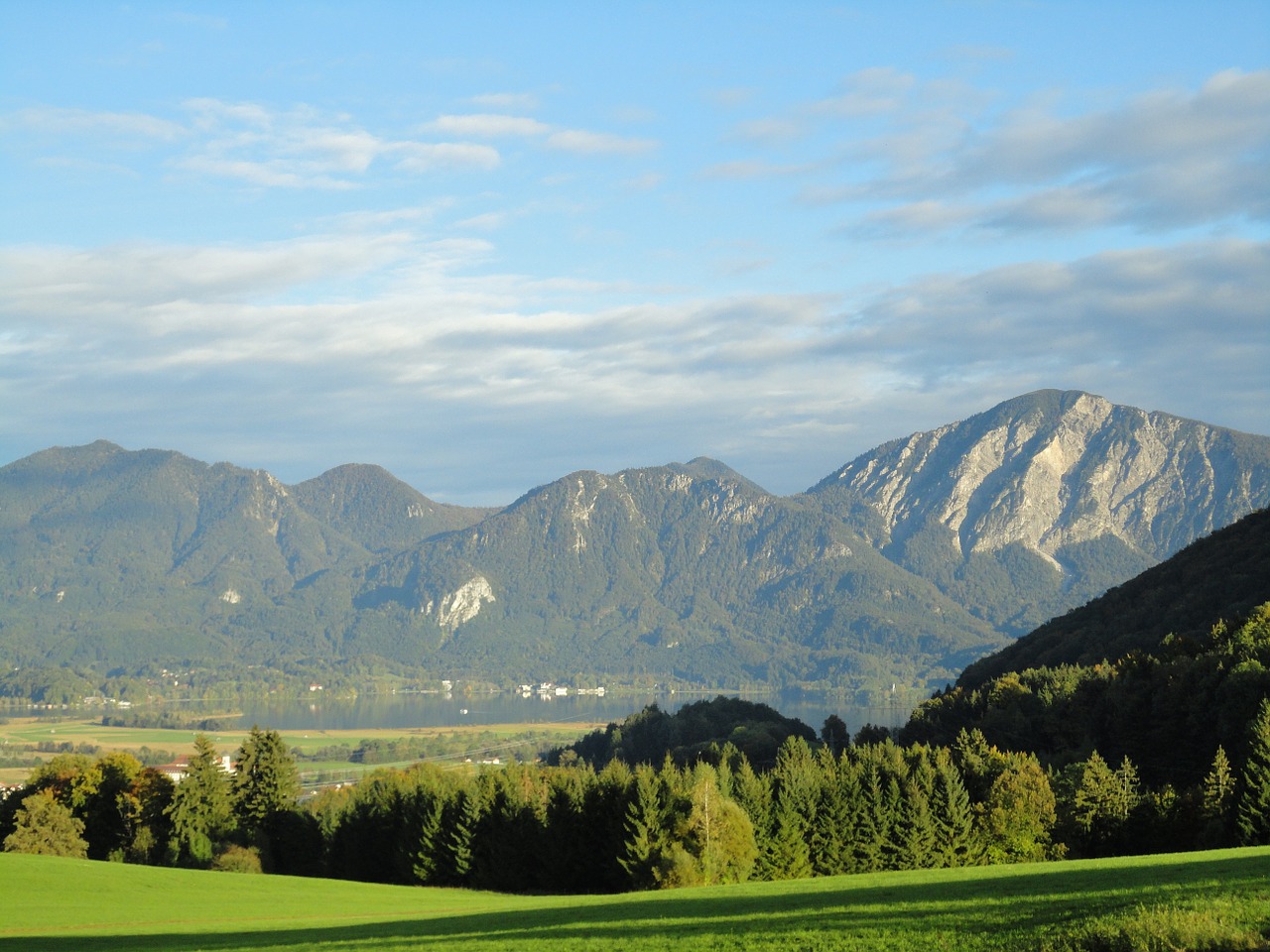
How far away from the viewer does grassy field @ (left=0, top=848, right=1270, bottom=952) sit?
21.3m

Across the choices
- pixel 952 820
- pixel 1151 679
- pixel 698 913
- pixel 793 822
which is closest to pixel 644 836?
pixel 793 822

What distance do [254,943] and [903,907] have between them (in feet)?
53.9

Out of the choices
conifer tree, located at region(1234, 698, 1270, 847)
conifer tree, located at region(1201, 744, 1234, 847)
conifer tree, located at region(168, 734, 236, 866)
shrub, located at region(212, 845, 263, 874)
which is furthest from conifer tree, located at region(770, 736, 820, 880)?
conifer tree, located at region(168, 734, 236, 866)

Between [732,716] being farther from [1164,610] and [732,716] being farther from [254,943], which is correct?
[254,943]

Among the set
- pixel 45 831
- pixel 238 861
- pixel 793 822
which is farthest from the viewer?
pixel 45 831

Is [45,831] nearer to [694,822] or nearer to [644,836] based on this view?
[644,836]

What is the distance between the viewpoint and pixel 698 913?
31203 mm

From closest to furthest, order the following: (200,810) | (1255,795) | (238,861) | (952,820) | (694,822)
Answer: (1255,795) → (694,822) → (952,820) → (238,861) → (200,810)

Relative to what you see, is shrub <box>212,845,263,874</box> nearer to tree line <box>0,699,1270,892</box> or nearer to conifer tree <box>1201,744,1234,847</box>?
tree line <box>0,699,1270,892</box>

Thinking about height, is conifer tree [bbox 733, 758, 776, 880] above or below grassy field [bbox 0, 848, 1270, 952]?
below

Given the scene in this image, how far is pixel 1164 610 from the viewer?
129 m

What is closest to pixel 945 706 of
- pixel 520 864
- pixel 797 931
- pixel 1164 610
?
pixel 1164 610

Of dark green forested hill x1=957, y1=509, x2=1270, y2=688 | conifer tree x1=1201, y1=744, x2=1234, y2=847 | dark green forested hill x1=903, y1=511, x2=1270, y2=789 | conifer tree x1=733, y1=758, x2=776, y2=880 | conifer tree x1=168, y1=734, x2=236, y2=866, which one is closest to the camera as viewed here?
conifer tree x1=1201, y1=744, x2=1234, y2=847

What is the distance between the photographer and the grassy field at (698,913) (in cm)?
2131
